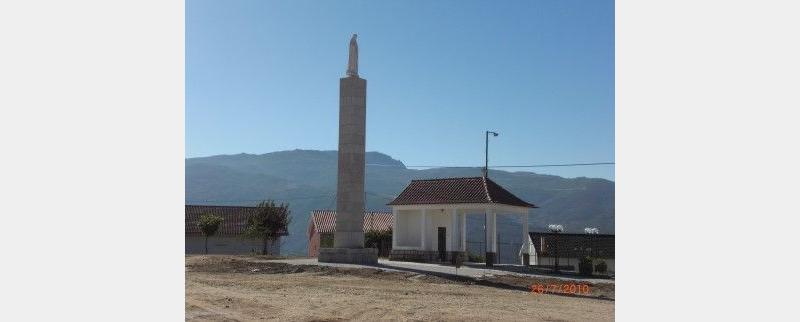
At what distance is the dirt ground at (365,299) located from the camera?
11625 mm

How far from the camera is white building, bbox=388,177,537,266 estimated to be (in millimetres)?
27000

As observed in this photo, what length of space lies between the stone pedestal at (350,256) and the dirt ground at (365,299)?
347 centimetres

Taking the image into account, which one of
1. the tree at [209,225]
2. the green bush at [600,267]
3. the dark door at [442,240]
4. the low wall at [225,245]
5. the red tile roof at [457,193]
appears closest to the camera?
the green bush at [600,267]

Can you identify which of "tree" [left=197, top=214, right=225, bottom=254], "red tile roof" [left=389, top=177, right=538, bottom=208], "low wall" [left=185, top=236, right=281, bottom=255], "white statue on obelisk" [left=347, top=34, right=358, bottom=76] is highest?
"white statue on obelisk" [left=347, top=34, right=358, bottom=76]

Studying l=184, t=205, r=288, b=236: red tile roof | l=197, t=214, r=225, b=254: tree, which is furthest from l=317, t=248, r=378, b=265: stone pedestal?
l=197, t=214, r=225, b=254: tree

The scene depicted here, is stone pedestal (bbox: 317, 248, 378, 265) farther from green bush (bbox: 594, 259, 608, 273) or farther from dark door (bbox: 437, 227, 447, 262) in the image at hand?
green bush (bbox: 594, 259, 608, 273)

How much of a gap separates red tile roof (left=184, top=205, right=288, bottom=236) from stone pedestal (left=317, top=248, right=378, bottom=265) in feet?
46.4

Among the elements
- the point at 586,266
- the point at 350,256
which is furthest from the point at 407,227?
the point at 586,266

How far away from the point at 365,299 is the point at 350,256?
424 inches

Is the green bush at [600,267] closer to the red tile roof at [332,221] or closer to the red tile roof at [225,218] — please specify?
the red tile roof at [225,218]
